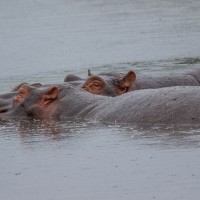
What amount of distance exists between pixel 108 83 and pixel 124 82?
0.80ft

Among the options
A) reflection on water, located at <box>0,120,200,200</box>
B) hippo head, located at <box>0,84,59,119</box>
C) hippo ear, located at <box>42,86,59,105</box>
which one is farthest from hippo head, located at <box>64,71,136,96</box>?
reflection on water, located at <box>0,120,200,200</box>

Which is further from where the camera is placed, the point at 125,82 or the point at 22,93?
the point at 125,82

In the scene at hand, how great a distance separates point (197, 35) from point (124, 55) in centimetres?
293

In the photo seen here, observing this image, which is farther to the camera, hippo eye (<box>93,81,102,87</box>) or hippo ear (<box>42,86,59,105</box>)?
hippo eye (<box>93,81,102,87</box>)

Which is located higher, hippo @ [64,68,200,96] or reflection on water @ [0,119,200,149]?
hippo @ [64,68,200,96]

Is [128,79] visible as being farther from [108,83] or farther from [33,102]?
[33,102]

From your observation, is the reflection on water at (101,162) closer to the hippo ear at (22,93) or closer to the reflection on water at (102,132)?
the reflection on water at (102,132)

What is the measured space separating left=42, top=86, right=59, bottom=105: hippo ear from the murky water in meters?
0.26

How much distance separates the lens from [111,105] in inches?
428

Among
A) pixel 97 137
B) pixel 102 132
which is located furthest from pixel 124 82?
pixel 97 137

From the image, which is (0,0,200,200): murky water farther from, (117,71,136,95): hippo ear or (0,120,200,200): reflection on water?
(117,71,136,95): hippo ear

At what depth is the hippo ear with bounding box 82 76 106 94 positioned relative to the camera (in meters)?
12.6

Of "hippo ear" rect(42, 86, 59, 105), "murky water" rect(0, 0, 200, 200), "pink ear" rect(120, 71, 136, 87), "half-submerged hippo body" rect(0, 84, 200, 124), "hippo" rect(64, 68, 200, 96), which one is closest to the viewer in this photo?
"murky water" rect(0, 0, 200, 200)

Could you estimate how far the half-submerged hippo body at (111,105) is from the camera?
980cm
